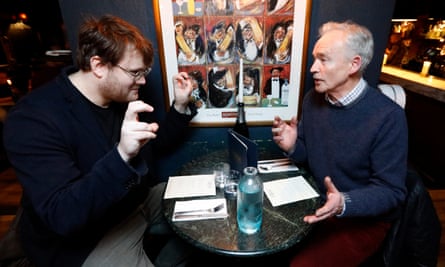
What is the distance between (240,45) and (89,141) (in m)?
1.02

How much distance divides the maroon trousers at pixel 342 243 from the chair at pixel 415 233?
6cm

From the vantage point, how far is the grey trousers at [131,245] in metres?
1.06

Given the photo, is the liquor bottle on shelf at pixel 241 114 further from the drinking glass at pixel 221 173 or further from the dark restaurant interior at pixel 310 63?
the drinking glass at pixel 221 173

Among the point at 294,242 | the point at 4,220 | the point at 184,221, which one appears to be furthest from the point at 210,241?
the point at 4,220

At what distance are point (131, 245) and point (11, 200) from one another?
2251 millimetres

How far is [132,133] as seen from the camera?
2.77 feet

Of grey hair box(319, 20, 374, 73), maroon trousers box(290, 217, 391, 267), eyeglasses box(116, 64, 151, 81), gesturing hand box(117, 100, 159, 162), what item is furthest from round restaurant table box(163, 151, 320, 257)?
grey hair box(319, 20, 374, 73)

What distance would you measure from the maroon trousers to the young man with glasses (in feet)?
2.24

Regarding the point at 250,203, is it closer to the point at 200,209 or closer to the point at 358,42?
the point at 200,209

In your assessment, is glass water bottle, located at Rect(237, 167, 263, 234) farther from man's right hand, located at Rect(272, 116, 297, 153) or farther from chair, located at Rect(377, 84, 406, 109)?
chair, located at Rect(377, 84, 406, 109)

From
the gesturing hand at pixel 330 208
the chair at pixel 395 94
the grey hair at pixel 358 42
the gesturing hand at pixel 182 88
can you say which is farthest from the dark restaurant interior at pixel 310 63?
the gesturing hand at pixel 330 208

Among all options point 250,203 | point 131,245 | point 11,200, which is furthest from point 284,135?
point 11,200

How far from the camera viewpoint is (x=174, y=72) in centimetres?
156

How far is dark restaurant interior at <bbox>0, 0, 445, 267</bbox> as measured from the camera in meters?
1.47
